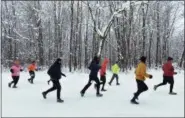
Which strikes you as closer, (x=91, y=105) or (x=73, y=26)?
(x=91, y=105)

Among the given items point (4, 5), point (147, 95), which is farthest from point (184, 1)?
point (147, 95)

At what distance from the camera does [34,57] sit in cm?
4588

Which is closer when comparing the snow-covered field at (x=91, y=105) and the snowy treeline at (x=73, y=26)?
the snow-covered field at (x=91, y=105)

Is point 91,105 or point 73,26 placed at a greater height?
point 73,26

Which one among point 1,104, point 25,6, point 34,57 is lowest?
point 34,57

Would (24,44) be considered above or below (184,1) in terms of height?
below

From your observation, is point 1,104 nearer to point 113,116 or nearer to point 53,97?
point 53,97

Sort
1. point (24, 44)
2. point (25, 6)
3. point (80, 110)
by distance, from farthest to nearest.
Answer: point (24, 44) → point (25, 6) → point (80, 110)

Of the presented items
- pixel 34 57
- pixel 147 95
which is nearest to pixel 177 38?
pixel 34 57

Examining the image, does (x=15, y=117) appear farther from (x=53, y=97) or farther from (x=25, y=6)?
(x=25, y=6)

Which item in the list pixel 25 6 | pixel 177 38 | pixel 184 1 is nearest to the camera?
pixel 184 1

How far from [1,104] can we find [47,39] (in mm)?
41685

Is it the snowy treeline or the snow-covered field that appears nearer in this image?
the snow-covered field

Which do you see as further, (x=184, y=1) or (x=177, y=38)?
(x=177, y=38)
